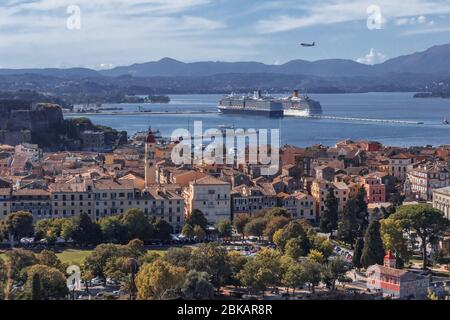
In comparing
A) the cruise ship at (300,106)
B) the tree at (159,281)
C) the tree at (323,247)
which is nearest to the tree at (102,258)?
the tree at (159,281)

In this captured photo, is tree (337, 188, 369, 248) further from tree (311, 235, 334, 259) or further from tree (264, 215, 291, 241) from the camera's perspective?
tree (311, 235, 334, 259)

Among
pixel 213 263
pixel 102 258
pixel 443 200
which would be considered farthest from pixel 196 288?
pixel 443 200

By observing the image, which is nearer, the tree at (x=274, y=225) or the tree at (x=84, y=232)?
the tree at (x=84, y=232)

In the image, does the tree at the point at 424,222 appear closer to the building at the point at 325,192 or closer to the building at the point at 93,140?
the building at the point at 325,192

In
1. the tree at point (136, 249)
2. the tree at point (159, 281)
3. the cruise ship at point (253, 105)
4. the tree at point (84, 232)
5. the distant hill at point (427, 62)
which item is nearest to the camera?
the tree at point (159, 281)

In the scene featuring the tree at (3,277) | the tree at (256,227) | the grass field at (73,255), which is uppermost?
the tree at (3,277)

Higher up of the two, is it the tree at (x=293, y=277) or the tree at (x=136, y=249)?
the tree at (x=136, y=249)

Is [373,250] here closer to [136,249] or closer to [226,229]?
[136,249]
